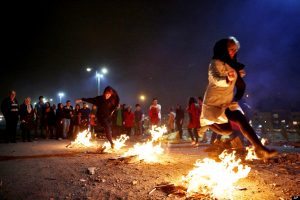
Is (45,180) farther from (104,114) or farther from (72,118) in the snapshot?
(72,118)

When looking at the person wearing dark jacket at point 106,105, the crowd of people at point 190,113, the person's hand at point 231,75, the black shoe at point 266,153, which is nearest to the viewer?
the black shoe at point 266,153

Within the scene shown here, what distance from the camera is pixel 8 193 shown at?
5258 mm

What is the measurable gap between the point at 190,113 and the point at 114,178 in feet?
25.9

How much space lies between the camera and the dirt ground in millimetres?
5279

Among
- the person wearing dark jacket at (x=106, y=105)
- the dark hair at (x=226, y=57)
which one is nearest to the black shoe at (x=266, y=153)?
the dark hair at (x=226, y=57)

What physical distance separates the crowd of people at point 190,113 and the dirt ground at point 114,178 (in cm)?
122

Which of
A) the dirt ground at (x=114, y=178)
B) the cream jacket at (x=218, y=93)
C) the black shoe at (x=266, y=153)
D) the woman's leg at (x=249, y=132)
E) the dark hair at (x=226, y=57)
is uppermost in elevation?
the dark hair at (x=226, y=57)

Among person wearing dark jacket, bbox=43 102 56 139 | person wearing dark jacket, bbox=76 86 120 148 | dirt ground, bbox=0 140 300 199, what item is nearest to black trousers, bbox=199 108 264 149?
dirt ground, bbox=0 140 300 199

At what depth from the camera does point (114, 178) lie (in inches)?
255

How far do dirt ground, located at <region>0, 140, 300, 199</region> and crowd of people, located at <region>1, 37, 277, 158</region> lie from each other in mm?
1219

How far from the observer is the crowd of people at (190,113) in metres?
5.27

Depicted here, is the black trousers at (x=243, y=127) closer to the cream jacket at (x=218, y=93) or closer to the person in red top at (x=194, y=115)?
the cream jacket at (x=218, y=93)

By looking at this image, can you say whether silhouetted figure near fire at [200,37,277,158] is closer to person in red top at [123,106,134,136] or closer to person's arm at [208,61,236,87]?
person's arm at [208,61,236,87]

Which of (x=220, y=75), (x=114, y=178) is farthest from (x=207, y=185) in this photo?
(x=114, y=178)
